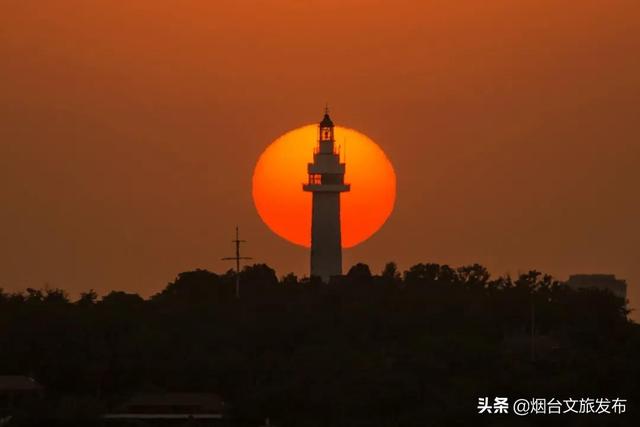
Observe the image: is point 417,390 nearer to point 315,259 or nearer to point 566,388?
point 566,388

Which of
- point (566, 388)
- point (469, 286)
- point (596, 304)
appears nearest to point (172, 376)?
point (566, 388)

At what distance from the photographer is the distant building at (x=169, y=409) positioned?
266 feet

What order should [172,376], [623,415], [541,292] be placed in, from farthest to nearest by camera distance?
[541,292]
[172,376]
[623,415]

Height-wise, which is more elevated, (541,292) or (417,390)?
(541,292)

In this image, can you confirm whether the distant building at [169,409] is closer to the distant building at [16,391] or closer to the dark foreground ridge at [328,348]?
the dark foreground ridge at [328,348]

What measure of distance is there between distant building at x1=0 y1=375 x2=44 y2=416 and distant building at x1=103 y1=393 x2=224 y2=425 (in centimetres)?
287

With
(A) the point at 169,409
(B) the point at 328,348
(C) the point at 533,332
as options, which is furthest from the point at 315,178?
(A) the point at 169,409

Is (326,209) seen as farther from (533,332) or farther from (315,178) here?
(533,332)

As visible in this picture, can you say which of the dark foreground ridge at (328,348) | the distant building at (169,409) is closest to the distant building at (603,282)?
the dark foreground ridge at (328,348)

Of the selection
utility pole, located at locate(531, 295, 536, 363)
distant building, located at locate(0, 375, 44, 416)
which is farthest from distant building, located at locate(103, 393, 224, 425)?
utility pole, located at locate(531, 295, 536, 363)

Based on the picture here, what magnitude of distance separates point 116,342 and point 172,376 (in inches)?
207

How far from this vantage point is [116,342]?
92.7 m

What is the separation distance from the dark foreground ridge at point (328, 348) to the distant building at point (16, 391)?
485mm

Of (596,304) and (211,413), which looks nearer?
(211,413)
